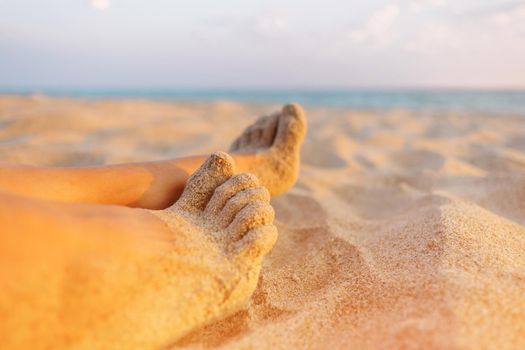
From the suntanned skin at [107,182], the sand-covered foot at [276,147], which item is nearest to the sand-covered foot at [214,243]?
the suntanned skin at [107,182]

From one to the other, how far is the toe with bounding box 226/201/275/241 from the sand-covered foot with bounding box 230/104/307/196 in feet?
2.01

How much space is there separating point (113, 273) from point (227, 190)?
46 centimetres

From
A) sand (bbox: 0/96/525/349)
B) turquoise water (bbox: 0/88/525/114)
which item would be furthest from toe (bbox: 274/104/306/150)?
turquoise water (bbox: 0/88/525/114)

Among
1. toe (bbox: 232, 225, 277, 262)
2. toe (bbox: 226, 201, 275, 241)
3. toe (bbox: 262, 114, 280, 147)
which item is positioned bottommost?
toe (bbox: 232, 225, 277, 262)

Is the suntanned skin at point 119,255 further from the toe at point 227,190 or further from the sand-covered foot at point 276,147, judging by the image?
the sand-covered foot at point 276,147

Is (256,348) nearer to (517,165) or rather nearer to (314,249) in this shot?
(314,249)

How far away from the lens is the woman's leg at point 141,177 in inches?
43.3

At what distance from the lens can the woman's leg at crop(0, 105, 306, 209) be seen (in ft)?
3.61

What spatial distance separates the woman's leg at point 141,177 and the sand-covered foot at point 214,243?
131 mm

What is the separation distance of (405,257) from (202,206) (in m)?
0.60

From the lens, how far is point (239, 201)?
3.74 ft

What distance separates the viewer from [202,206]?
123cm

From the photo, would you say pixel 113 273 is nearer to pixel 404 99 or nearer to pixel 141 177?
pixel 141 177

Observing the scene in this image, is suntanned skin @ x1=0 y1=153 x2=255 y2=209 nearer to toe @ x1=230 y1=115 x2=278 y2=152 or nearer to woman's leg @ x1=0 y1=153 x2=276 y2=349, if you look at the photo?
woman's leg @ x1=0 y1=153 x2=276 y2=349
